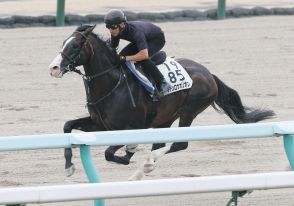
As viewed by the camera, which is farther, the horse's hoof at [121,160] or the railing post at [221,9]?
the railing post at [221,9]

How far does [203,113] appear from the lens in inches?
463

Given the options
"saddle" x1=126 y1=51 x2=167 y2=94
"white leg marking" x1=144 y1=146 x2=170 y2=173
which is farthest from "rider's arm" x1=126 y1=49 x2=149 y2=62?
"white leg marking" x1=144 y1=146 x2=170 y2=173

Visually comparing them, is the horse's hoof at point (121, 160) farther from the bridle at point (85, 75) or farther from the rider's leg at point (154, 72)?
the rider's leg at point (154, 72)

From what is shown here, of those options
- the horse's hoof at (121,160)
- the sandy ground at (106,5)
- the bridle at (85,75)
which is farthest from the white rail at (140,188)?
the sandy ground at (106,5)

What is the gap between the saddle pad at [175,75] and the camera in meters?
9.18

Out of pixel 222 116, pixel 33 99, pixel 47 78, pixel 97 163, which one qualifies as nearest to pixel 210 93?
pixel 97 163

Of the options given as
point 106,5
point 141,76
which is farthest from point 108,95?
point 106,5

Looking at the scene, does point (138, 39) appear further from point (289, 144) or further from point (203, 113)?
point (203, 113)

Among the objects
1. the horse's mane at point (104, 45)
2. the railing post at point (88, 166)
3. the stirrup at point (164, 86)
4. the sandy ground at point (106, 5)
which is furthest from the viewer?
the sandy ground at point (106, 5)

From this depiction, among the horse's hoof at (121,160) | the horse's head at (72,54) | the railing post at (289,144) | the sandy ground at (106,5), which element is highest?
the railing post at (289,144)

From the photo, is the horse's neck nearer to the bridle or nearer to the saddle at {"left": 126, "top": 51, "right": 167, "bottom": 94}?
the bridle

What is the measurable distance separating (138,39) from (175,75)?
0.55 meters

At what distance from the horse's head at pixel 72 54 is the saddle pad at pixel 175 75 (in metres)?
0.76

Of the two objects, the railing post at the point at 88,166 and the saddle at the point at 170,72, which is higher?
the railing post at the point at 88,166
